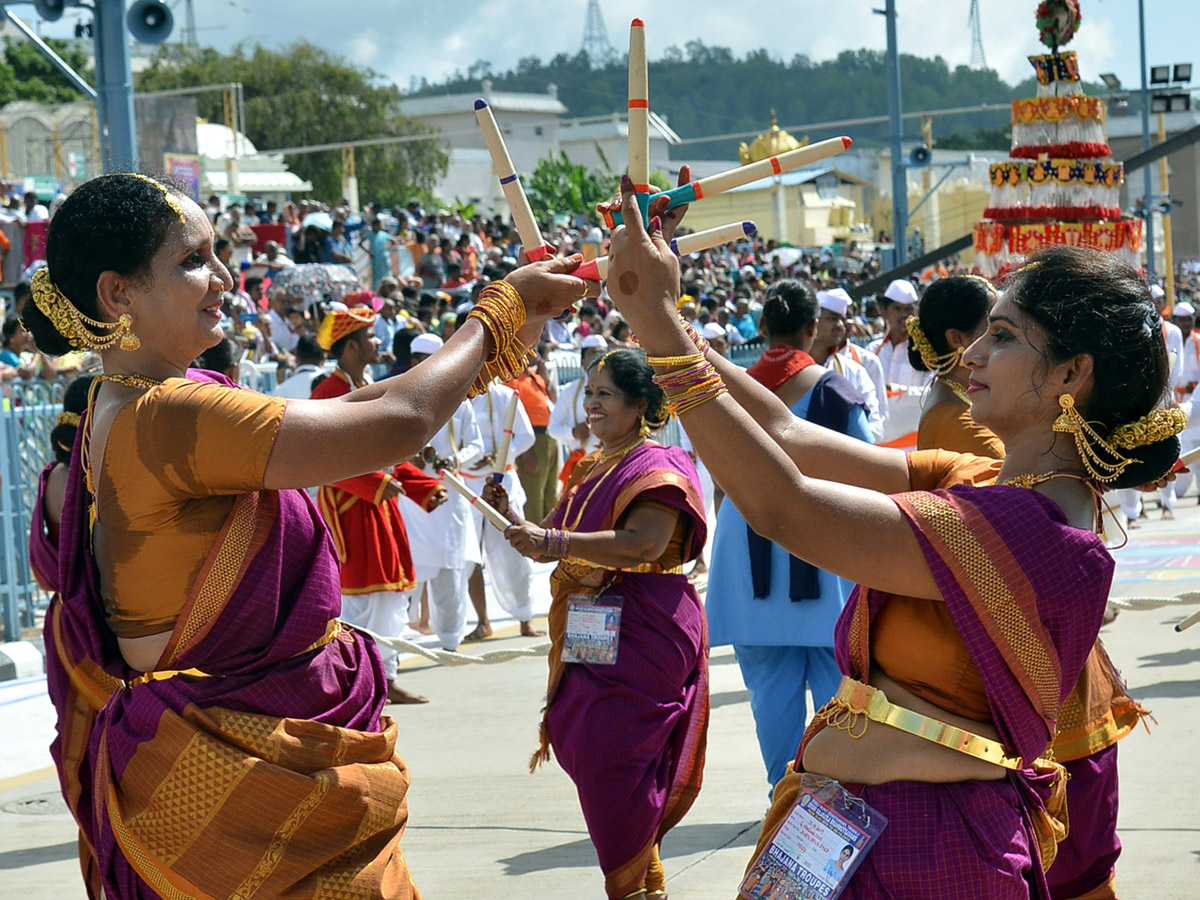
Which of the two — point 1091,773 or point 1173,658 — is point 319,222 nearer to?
point 1173,658

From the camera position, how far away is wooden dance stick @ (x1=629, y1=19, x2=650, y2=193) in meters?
2.56

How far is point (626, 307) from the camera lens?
8.13 ft

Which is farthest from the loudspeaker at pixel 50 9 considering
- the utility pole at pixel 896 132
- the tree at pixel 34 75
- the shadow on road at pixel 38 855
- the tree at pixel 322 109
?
the tree at pixel 34 75

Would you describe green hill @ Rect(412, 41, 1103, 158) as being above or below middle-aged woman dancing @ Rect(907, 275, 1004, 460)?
above

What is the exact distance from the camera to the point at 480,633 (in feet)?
33.8

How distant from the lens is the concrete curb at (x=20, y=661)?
865 cm

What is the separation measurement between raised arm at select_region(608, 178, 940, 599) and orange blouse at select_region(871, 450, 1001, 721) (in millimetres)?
114

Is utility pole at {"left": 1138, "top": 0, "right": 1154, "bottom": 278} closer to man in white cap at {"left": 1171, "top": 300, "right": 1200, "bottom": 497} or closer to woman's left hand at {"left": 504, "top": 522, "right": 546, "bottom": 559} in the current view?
man in white cap at {"left": 1171, "top": 300, "right": 1200, "bottom": 497}

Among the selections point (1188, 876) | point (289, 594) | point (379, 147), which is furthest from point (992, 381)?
point (379, 147)

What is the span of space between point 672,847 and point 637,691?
97 cm

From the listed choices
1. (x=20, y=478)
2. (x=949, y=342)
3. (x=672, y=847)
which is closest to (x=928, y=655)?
(x=949, y=342)

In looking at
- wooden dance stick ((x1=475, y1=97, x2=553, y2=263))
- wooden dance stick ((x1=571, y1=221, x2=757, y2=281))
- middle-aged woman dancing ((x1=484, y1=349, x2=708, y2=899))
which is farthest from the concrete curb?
wooden dance stick ((x1=571, y1=221, x2=757, y2=281))

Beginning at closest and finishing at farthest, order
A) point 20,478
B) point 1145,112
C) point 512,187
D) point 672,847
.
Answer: point 512,187 → point 672,847 → point 20,478 → point 1145,112

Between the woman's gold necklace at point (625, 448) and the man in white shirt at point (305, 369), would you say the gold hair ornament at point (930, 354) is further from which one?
the man in white shirt at point (305, 369)
